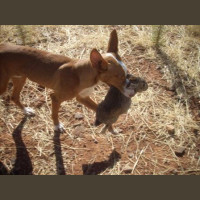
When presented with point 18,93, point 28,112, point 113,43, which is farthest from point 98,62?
point 28,112

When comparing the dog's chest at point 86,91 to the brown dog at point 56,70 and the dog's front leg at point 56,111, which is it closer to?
the brown dog at point 56,70

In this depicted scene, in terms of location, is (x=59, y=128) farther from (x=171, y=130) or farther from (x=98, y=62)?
(x=171, y=130)

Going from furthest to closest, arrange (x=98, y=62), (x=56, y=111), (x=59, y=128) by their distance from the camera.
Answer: (x=59, y=128)
(x=56, y=111)
(x=98, y=62)

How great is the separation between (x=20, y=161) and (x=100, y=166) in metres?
1.43

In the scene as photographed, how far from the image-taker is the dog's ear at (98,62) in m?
3.94

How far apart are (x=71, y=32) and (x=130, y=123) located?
362 cm

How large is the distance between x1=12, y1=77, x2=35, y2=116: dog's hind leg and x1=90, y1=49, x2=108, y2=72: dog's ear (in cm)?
182

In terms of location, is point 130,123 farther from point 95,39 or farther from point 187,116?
point 95,39

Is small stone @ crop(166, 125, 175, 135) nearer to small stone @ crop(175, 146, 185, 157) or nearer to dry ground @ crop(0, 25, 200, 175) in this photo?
dry ground @ crop(0, 25, 200, 175)

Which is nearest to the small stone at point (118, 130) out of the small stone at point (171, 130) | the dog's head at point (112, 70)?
the small stone at point (171, 130)

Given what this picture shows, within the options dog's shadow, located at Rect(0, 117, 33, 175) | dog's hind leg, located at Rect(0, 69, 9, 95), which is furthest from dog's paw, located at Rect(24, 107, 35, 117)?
dog's hind leg, located at Rect(0, 69, 9, 95)

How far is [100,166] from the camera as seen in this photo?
464 cm

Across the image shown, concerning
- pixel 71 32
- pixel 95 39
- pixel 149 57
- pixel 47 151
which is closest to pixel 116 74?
pixel 47 151

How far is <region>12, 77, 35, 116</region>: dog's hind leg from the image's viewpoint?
523 cm
